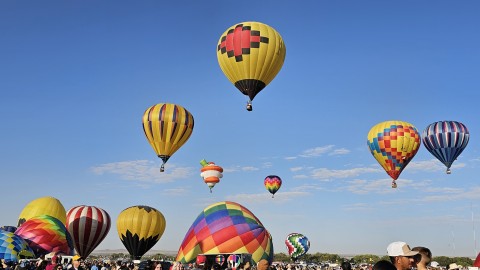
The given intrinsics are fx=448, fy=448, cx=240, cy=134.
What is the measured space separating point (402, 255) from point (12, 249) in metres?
23.4

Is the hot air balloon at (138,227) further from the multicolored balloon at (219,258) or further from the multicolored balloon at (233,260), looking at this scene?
the multicolored balloon at (233,260)

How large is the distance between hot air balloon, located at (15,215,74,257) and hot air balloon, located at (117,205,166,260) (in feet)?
11.7

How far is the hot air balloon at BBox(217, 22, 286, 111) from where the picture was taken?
24.0 metres

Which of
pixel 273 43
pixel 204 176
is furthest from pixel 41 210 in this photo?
pixel 273 43

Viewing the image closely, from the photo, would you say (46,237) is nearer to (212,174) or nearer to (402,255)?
(212,174)

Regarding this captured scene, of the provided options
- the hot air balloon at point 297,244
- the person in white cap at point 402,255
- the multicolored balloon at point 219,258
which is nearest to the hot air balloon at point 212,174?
the hot air balloon at point 297,244

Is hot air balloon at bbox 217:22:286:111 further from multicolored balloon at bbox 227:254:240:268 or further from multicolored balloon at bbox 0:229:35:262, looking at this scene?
multicolored balloon at bbox 0:229:35:262

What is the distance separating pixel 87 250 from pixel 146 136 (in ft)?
28.3

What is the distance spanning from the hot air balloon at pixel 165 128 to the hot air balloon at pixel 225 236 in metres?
6.90

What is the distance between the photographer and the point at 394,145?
112 ft

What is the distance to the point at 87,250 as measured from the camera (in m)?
30.2

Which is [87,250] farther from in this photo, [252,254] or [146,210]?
[252,254]

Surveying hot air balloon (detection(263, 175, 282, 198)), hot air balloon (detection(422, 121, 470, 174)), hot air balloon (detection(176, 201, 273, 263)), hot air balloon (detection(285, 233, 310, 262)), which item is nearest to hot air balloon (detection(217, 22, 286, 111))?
hot air balloon (detection(176, 201, 273, 263))

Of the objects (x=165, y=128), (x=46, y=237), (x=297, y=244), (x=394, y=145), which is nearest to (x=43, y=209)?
(x=46, y=237)
